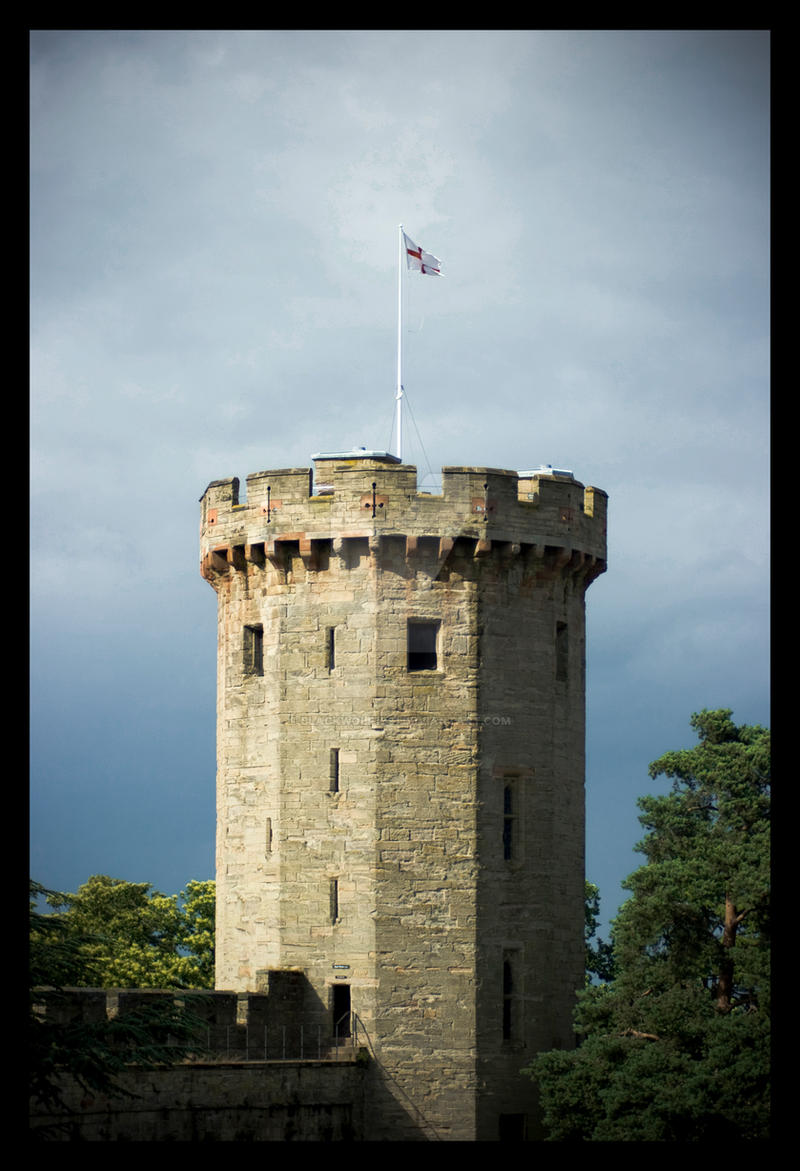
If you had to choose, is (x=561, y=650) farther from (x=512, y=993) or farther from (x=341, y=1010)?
(x=341, y=1010)

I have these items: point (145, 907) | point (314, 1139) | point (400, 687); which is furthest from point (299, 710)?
point (145, 907)

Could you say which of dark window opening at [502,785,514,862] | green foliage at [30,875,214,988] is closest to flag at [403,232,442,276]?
dark window opening at [502,785,514,862]

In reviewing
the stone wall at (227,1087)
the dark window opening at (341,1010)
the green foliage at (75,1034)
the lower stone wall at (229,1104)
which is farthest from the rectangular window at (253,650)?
the lower stone wall at (229,1104)

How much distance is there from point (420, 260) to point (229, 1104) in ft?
65.9

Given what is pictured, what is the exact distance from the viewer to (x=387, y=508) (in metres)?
36.7

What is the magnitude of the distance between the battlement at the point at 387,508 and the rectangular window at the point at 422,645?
6.60ft

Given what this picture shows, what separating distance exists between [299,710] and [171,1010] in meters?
10.5

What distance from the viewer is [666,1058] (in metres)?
31.7

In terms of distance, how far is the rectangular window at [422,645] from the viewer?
3697 cm

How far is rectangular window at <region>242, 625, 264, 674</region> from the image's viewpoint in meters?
38.7
